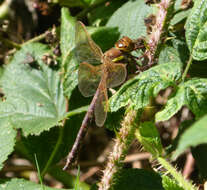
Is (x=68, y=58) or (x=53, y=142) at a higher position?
(x=68, y=58)

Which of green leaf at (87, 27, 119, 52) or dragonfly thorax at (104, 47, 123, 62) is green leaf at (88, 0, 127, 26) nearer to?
green leaf at (87, 27, 119, 52)

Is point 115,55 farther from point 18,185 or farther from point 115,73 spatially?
point 18,185

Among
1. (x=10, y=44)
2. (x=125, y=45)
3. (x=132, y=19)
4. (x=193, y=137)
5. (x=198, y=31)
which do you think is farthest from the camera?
(x=10, y=44)

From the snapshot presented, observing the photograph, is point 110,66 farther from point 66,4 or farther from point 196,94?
point 66,4

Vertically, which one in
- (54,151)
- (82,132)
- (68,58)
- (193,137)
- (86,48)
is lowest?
(54,151)

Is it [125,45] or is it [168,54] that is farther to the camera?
[168,54]

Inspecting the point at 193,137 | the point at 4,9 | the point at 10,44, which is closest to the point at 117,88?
the point at 10,44

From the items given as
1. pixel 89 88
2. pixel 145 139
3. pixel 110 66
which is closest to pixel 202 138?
pixel 145 139

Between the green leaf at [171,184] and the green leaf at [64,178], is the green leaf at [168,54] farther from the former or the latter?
the green leaf at [64,178]
